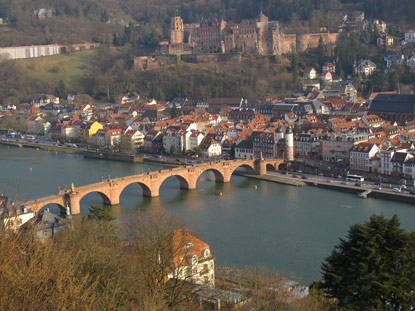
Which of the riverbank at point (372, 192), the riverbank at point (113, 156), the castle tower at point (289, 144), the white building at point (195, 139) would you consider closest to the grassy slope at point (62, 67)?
the riverbank at point (113, 156)

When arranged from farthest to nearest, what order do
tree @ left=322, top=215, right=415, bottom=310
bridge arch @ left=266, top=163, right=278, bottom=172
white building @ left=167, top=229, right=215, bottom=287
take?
bridge arch @ left=266, top=163, right=278, bottom=172 → white building @ left=167, top=229, right=215, bottom=287 → tree @ left=322, top=215, right=415, bottom=310

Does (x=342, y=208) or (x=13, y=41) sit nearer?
(x=342, y=208)

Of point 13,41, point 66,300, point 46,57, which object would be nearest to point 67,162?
point 66,300

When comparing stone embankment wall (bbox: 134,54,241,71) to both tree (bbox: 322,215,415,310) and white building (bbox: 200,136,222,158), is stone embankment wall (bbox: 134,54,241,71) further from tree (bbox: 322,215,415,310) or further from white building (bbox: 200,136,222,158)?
tree (bbox: 322,215,415,310)

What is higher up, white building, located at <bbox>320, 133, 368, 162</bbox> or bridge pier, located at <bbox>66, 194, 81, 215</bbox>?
white building, located at <bbox>320, 133, 368, 162</bbox>

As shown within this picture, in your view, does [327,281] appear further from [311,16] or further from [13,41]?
[13,41]

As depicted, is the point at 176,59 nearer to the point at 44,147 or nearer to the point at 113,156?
the point at 44,147

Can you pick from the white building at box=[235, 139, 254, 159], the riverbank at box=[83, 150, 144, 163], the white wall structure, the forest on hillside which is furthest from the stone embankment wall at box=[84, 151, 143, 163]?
the white wall structure

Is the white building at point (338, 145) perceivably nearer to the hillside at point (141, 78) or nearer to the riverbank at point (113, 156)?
the riverbank at point (113, 156)
